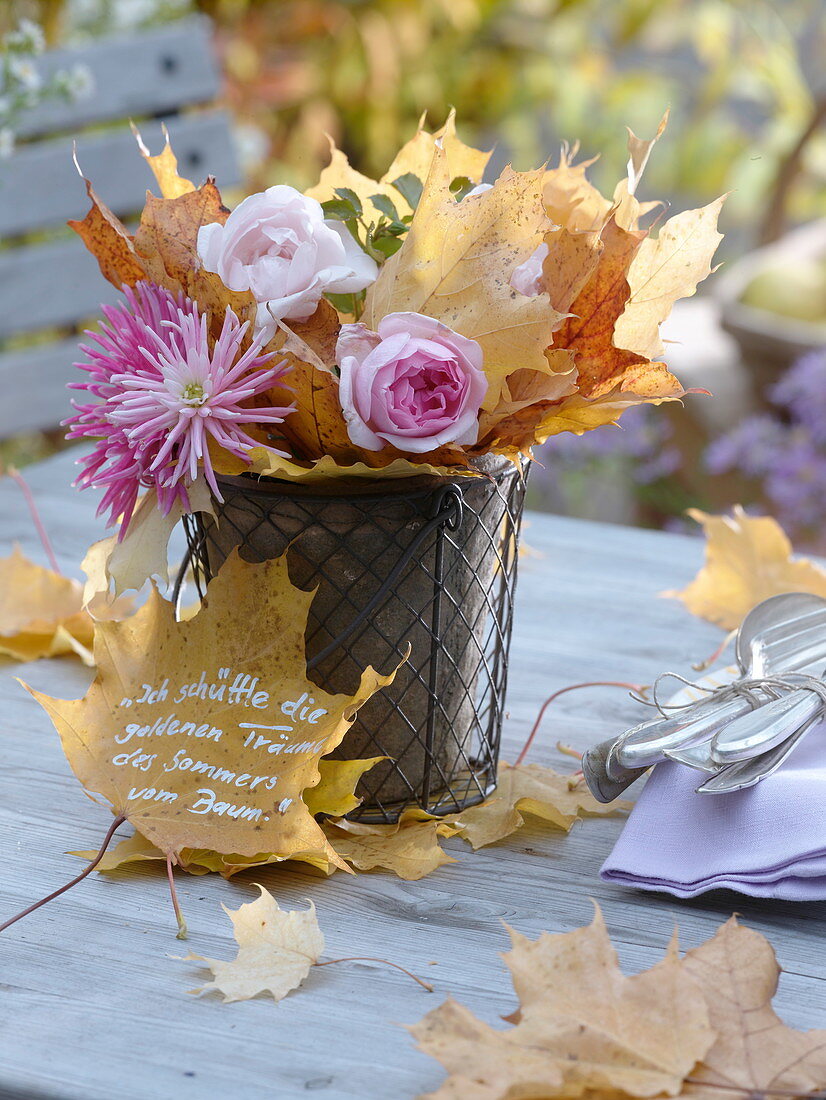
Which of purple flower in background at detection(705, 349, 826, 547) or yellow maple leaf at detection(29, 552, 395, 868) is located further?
purple flower in background at detection(705, 349, 826, 547)

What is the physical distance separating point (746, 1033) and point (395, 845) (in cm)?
20

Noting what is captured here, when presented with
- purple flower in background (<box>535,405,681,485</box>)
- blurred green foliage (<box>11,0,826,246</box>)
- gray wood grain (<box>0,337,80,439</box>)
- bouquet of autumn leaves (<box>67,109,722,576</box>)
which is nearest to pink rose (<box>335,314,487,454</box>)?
bouquet of autumn leaves (<box>67,109,722,576</box>)

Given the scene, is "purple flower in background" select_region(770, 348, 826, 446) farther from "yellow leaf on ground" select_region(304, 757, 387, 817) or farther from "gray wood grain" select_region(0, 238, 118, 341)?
"yellow leaf on ground" select_region(304, 757, 387, 817)

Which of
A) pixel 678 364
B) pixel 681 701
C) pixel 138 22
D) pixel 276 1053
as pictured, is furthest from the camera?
pixel 138 22

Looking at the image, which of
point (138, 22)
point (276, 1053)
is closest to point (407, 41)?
point (138, 22)

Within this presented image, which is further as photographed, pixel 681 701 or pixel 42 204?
pixel 42 204

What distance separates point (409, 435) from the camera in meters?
0.51

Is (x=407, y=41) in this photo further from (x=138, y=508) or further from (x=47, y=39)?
(x=138, y=508)

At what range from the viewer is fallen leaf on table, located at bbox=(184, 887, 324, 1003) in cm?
48

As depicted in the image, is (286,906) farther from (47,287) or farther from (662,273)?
(47,287)

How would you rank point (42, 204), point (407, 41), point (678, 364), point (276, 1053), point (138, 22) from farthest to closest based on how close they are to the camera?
1. point (407, 41)
2. point (138, 22)
3. point (678, 364)
4. point (42, 204)
5. point (276, 1053)

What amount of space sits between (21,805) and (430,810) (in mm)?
221

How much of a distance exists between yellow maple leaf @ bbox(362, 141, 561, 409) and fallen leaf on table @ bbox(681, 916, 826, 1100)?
0.25 m

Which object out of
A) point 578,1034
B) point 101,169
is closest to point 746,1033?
point 578,1034
